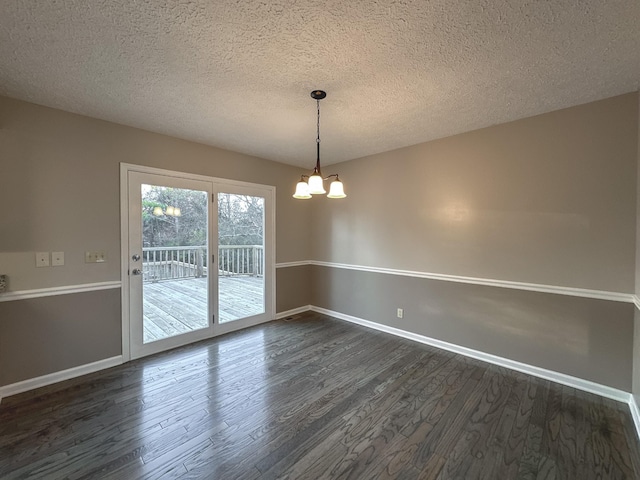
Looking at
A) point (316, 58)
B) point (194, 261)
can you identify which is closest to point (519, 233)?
point (316, 58)

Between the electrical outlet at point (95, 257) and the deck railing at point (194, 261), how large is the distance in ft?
1.18

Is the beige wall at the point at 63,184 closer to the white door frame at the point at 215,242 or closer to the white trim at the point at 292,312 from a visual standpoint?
the white door frame at the point at 215,242

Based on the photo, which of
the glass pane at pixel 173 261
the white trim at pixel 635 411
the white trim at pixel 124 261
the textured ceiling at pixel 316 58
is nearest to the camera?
the textured ceiling at pixel 316 58

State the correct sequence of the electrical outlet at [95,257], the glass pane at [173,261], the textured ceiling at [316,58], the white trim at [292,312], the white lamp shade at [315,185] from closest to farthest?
the textured ceiling at [316,58] < the white lamp shade at [315,185] < the electrical outlet at [95,257] < the glass pane at [173,261] < the white trim at [292,312]

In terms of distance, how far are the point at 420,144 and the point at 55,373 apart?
4653 mm

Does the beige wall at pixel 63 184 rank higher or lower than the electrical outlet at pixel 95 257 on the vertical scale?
higher

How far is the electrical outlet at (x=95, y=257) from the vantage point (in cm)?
272

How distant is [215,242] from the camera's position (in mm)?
3619

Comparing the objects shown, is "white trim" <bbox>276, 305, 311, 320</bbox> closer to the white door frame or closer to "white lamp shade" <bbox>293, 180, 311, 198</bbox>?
the white door frame

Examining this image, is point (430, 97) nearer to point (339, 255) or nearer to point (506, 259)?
point (506, 259)

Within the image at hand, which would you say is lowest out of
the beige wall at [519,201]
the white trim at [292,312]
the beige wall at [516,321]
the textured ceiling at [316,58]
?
the white trim at [292,312]

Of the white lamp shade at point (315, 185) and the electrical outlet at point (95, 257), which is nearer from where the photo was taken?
the white lamp shade at point (315, 185)

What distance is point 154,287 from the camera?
3.17 m

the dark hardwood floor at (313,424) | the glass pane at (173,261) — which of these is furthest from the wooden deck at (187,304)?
the dark hardwood floor at (313,424)
